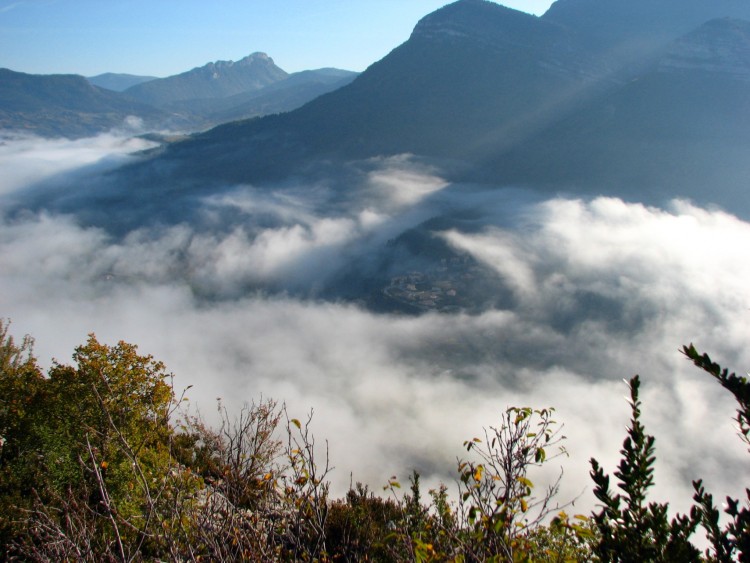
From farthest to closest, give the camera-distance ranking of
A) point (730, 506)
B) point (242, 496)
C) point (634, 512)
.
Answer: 1. point (242, 496)
2. point (634, 512)
3. point (730, 506)

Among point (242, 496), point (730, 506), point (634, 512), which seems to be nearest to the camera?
point (730, 506)

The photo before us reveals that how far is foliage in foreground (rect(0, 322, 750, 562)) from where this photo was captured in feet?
13.1

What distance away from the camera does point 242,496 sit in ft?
28.6

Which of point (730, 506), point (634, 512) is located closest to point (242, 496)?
point (634, 512)

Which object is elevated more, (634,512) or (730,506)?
(730,506)

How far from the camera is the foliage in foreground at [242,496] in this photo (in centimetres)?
400

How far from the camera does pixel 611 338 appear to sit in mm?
194250

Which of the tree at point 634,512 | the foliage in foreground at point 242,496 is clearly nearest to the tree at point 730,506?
the foliage in foreground at point 242,496

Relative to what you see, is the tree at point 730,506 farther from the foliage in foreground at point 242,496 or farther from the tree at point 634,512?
the tree at point 634,512

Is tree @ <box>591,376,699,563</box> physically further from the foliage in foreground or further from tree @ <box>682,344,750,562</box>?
tree @ <box>682,344,750,562</box>

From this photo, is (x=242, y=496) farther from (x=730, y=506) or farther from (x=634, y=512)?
(x=730, y=506)

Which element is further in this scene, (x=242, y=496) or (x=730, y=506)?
(x=242, y=496)

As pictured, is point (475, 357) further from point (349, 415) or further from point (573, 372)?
point (349, 415)

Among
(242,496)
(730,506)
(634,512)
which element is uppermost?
(730,506)
